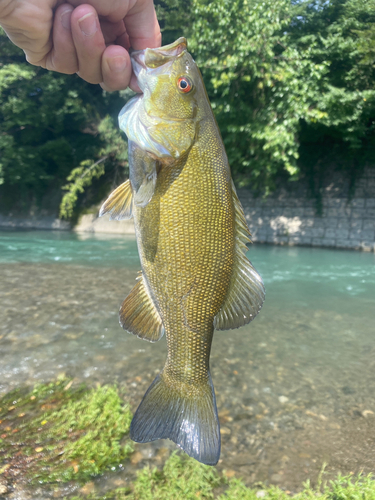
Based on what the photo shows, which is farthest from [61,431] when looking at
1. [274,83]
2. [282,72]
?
[274,83]

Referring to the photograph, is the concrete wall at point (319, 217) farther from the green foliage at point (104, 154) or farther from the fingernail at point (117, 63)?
the fingernail at point (117, 63)

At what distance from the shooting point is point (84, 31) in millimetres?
1713

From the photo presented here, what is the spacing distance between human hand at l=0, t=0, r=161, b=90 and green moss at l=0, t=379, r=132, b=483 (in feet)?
8.99

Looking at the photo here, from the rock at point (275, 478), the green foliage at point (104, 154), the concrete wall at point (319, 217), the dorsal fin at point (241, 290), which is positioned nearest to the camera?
the dorsal fin at point (241, 290)

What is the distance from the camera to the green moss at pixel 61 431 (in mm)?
2770

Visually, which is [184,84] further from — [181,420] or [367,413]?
[367,413]

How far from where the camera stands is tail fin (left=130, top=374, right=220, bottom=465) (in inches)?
58.1

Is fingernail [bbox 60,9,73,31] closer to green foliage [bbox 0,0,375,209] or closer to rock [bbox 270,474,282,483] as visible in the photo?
rock [bbox 270,474,282,483]

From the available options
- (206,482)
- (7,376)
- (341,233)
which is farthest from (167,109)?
(341,233)

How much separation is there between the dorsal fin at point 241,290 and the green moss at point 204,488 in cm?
171

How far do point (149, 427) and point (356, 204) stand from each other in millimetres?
15473

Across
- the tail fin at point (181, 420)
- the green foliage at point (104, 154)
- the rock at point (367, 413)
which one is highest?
the green foliage at point (104, 154)

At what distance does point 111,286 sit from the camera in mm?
7805

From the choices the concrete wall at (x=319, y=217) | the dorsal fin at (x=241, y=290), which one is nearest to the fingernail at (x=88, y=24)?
the dorsal fin at (x=241, y=290)
